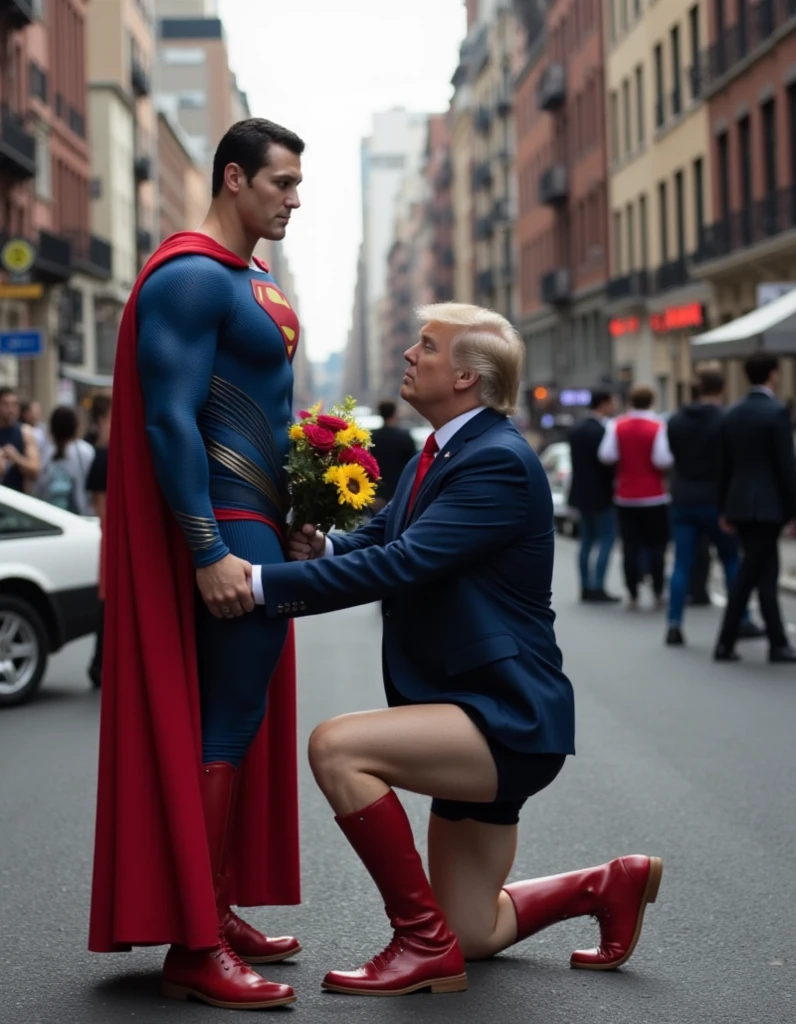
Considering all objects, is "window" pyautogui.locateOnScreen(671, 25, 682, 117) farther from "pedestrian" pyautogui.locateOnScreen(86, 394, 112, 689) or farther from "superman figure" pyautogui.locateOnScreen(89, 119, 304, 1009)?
"superman figure" pyautogui.locateOnScreen(89, 119, 304, 1009)

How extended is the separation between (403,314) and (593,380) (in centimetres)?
11156

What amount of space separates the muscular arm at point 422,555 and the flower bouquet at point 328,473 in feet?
0.56

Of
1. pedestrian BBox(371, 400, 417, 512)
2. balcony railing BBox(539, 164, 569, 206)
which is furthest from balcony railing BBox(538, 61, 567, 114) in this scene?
pedestrian BBox(371, 400, 417, 512)

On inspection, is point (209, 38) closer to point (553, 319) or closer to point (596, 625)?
point (553, 319)

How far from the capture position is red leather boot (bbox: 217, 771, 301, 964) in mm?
4961

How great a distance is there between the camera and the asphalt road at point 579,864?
15.6ft

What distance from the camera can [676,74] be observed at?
4975 centimetres

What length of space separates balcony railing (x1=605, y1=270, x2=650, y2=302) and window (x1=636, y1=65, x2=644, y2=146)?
12.4 ft

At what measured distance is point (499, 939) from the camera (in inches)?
198

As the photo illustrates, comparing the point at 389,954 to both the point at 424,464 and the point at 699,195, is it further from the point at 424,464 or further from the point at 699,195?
the point at 699,195

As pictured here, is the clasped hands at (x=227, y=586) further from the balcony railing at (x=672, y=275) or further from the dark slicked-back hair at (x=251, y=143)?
the balcony railing at (x=672, y=275)

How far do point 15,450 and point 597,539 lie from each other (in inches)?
218

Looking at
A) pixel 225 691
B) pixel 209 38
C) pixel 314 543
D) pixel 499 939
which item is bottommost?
pixel 499 939

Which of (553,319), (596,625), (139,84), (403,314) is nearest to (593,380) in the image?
(553,319)
